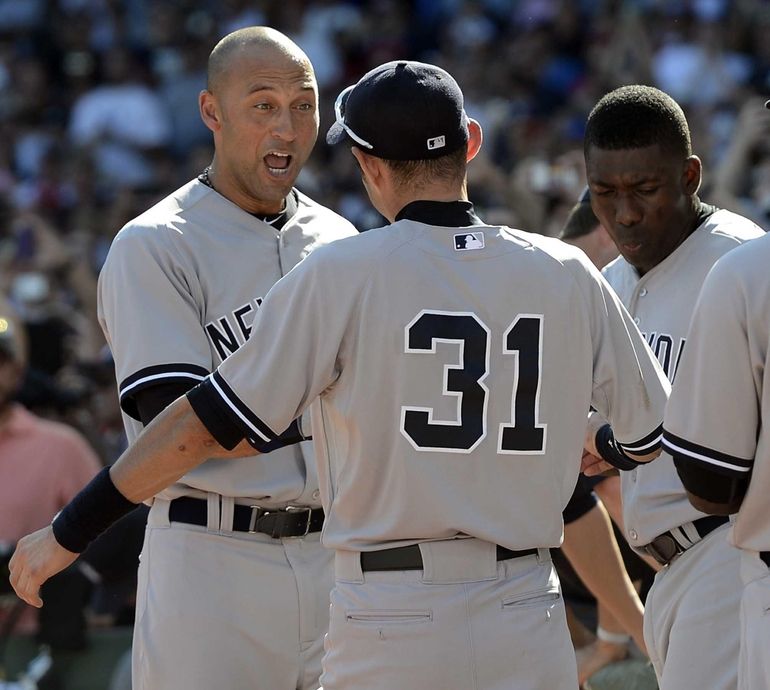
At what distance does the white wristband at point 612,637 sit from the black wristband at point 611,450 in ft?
6.62

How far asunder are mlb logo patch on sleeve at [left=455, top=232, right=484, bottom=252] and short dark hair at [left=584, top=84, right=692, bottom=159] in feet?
3.61

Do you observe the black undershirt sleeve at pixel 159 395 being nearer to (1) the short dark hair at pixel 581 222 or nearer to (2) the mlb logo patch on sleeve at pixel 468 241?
(2) the mlb logo patch on sleeve at pixel 468 241

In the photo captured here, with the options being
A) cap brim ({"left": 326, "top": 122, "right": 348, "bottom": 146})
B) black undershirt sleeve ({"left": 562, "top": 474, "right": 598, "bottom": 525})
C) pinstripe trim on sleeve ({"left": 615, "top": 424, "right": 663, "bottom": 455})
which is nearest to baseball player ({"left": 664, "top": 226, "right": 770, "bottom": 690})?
pinstripe trim on sleeve ({"left": 615, "top": 424, "right": 663, "bottom": 455})

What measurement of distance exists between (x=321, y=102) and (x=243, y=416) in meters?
9.79

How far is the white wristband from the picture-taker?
5.64 metres

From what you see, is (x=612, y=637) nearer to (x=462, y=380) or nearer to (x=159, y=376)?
(x=159, y=376)

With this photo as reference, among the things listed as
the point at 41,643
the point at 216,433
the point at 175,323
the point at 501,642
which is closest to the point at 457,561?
the point at 501,642

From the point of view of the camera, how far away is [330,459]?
3.25m

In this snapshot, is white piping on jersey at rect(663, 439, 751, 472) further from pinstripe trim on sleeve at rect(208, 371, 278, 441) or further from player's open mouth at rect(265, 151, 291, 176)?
player's open mouth at rect(265, 151, 291, 176)

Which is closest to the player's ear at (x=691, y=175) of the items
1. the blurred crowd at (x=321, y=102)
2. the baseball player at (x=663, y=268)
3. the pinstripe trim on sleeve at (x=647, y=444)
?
the baseball player at (x=663, y=268)

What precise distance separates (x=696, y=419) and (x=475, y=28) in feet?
34.0

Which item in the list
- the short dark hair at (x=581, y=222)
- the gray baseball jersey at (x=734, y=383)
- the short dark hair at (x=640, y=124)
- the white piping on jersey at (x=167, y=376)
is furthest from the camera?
the short dark hair at (x=581, y=222)

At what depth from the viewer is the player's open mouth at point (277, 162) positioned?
4.26 metres

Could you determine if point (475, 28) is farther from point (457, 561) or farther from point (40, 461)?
point (457, 561)
